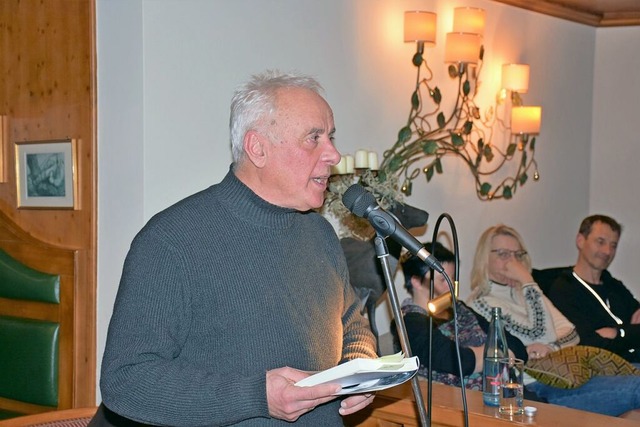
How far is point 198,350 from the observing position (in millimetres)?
1913

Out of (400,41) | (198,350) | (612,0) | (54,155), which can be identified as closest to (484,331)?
(400,41)

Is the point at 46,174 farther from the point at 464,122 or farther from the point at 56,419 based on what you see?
the point at 464,122

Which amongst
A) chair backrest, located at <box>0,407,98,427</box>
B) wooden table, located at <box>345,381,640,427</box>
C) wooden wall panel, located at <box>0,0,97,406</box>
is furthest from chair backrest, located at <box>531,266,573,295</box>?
chair backrest, located at <box>0,407,98,427</box>

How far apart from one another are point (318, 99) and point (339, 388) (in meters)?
0.70

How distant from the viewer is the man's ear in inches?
81.4

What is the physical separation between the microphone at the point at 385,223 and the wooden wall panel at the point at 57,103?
1.82 meters

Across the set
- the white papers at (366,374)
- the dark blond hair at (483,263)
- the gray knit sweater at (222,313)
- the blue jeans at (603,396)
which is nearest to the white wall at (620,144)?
the dark blond hair at (483,263)

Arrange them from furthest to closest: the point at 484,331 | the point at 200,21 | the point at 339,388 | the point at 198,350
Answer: the point at 484,331
the point at 200,21
the point at 198,350
the point at 339,388

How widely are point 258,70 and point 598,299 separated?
2.24 m

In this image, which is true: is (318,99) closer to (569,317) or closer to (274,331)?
(274,331)

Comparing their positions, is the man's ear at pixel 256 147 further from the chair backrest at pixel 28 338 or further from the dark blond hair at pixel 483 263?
the dark blond hair at pixel 483 263

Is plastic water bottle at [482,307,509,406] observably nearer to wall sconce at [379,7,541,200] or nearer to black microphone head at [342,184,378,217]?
black microphone head at [342,184,378,217]

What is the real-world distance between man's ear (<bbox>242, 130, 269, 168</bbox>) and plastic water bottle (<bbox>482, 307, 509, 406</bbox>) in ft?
3.25

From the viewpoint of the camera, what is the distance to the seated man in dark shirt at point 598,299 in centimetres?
455
